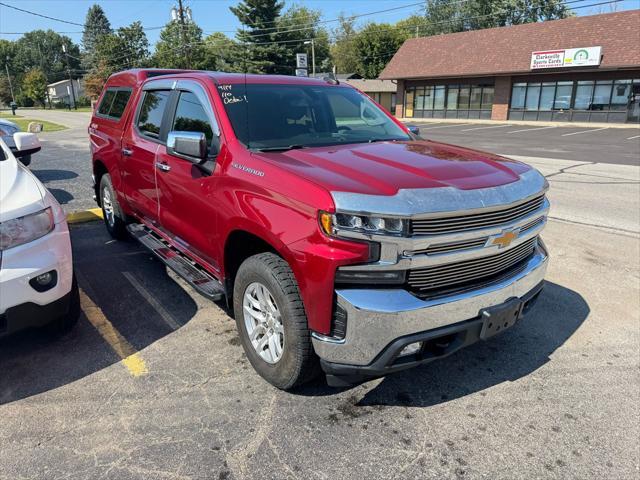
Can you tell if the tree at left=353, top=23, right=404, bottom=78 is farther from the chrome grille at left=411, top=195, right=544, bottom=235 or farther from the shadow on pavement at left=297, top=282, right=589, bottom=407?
the chrome grille at left=411, top=195, right=544, bottom=235

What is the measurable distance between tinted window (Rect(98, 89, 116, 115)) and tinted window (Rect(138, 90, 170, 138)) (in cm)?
128

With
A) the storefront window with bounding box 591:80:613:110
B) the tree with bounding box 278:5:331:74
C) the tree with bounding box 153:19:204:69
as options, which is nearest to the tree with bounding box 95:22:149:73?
the tree with bounding box 153:19:204:69

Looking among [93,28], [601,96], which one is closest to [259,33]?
[601,96]

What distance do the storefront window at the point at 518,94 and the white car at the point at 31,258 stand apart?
36147mm

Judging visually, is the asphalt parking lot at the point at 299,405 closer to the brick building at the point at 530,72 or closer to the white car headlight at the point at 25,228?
the white car headlight at the point at 25,228

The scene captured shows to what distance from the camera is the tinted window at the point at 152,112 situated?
14.5 ft

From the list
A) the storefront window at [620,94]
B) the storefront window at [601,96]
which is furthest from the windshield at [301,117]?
the storefront window at [601,96]

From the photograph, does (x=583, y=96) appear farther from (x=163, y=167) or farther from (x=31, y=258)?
(x=31, y=258)

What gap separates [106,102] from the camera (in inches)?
239

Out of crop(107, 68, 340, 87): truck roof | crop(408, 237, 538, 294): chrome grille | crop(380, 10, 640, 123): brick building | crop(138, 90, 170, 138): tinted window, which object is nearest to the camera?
crop(408, 237, 538, 294): chrome grille

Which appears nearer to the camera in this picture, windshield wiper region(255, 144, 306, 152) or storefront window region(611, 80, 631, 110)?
windshield wiper region(255, 144, 306, 152)

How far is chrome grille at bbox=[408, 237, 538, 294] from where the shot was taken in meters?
2.61

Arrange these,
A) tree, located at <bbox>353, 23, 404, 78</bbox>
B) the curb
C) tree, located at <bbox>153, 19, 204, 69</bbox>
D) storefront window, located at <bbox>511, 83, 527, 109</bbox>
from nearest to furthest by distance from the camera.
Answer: the curb < storefront window, located at <bbox>511, 83, 527, 109</bbox> < tree, located at <bbox>153, 19, 204, 69</bbox> < tree, located at <bbox>353, 23, 404, 78</bbox>

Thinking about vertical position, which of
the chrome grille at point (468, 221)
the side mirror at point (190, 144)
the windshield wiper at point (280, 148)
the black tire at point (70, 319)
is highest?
the side mirror at point (190, 144)
